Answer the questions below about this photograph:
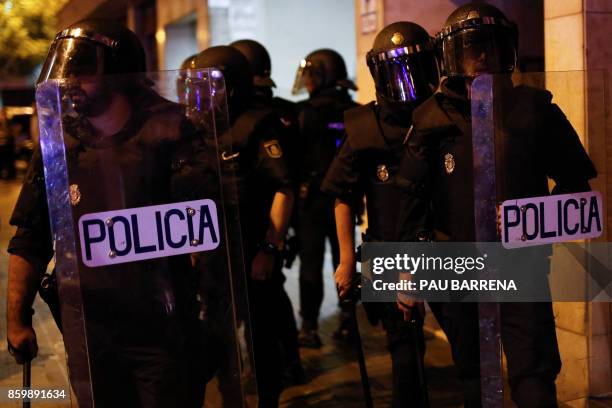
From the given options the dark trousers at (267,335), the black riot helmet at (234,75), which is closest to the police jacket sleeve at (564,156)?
the dark trousers at (267,335)

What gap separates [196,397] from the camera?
2727mm

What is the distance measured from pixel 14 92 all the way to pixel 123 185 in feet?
126

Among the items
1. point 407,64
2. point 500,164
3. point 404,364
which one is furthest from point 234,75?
point 500,164

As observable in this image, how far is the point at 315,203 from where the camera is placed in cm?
575

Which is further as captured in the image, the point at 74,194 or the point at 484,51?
the point at 484,51

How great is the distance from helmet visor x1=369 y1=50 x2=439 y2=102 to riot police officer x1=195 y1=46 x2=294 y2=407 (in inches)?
25.9

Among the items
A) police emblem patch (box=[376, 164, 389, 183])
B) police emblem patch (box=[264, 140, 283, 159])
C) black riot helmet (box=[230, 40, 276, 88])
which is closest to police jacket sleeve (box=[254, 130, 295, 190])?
police emblem patch (box=[264, 140, 283, 159])

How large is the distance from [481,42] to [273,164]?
1176mm

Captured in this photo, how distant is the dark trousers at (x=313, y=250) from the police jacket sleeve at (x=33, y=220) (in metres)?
2.94

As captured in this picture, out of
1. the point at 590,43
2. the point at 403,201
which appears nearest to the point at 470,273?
the point at 403,201

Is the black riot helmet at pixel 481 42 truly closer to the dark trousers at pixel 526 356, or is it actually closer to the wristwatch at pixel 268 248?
the dark trousers at pixel 526 356

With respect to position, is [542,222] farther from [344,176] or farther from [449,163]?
[344,176]

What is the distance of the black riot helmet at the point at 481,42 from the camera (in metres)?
3.16

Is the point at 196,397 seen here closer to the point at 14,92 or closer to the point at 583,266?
the point at 583,266
